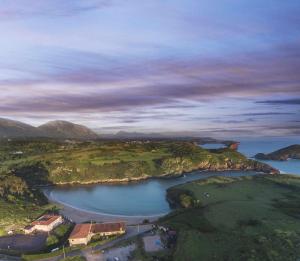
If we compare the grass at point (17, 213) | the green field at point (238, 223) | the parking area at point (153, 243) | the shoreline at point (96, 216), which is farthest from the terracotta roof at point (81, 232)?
the green field at point (238, 223)

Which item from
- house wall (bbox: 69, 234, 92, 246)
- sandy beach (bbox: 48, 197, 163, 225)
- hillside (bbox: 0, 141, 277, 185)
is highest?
hillside (bbox: 0, 141, 277, 185)

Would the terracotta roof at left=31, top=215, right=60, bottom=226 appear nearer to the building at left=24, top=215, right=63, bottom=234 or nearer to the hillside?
the building at left=24, top=215, right=63, bottom=234

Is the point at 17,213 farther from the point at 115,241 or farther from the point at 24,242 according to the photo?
the point at 115,241

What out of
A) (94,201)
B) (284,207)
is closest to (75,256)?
(284,207)

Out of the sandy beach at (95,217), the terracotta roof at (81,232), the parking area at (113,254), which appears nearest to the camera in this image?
the parking area at (113,254)

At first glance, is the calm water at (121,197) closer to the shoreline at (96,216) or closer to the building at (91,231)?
the shoreline at (96,216)

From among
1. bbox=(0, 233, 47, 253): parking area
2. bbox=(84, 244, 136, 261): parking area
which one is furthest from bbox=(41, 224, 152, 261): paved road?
bbox=(0, 233, 47, 253): parking area

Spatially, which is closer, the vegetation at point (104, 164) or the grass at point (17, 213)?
the grass at point (17, 213)
